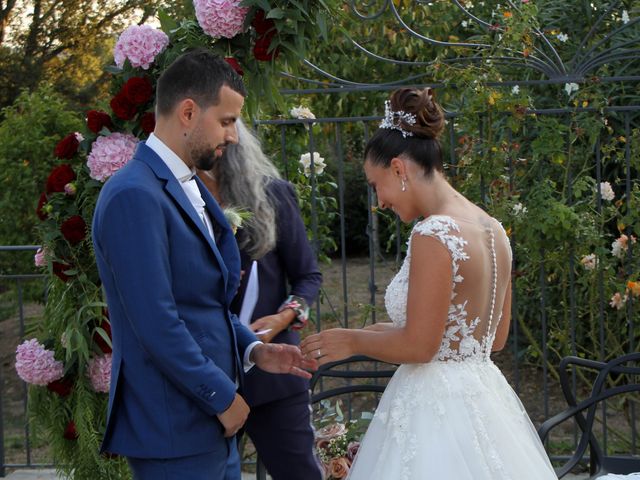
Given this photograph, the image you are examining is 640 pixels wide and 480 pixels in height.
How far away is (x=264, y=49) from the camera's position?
3.62 metres

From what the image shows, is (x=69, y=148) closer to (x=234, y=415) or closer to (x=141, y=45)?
(x=141, y=45)

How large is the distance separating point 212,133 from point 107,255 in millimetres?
431

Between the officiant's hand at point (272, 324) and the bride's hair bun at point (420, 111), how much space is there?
0.81 m

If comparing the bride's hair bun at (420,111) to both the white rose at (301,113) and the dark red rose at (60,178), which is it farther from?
the white rose at (301,113)

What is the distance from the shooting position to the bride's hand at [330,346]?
9.47 feet

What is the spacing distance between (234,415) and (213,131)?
74 cm

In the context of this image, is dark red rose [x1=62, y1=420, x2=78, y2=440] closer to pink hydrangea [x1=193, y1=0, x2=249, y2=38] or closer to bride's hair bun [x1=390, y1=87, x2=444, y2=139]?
pink hydrangea [x1=193, y1=0, x2=249, y2=38]

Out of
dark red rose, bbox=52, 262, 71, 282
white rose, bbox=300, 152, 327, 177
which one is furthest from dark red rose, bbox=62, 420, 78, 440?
white rose, bbox=300, 152, 327, 177

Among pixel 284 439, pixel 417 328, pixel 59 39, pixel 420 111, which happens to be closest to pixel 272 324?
pixel 284 439

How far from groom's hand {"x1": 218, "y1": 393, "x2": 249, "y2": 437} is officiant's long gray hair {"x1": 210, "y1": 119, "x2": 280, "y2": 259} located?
829 millimetres

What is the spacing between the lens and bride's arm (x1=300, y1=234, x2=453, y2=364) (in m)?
2.75

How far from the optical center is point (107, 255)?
96.0 inches

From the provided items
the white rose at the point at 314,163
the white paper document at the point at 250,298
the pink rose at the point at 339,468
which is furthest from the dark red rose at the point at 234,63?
the white rose at the point at 314,163

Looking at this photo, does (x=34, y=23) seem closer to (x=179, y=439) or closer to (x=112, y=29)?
(x=112, y=29)
